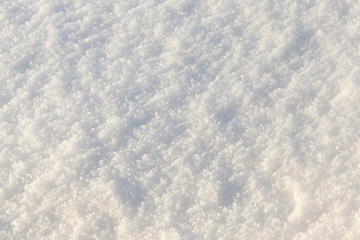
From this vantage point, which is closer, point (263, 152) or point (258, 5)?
point (263, 152)

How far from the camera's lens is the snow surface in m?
1.10

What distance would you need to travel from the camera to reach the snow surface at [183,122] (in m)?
1.10

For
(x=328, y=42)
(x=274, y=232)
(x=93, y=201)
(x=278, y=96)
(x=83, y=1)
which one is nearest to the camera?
Answer: (x=274, y=232)

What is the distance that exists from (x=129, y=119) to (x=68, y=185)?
0.38m

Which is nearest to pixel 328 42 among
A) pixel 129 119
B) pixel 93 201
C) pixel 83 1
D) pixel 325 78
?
pixel 325 78

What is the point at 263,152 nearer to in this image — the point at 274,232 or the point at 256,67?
the point at 274,232

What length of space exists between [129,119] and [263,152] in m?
0.61

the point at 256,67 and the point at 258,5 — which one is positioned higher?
the point at 258,5

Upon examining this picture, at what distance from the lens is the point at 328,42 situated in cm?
143

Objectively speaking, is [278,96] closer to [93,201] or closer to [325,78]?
[325,78]

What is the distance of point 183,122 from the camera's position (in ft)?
4.28

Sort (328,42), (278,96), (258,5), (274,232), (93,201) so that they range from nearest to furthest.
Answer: (274,232) → (93,201) → (278,96) → (328,42) → (258,5)

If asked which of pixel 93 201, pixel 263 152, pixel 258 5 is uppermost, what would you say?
pixel 258 5

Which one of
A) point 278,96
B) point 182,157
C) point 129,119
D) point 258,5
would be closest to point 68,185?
point 129,119
